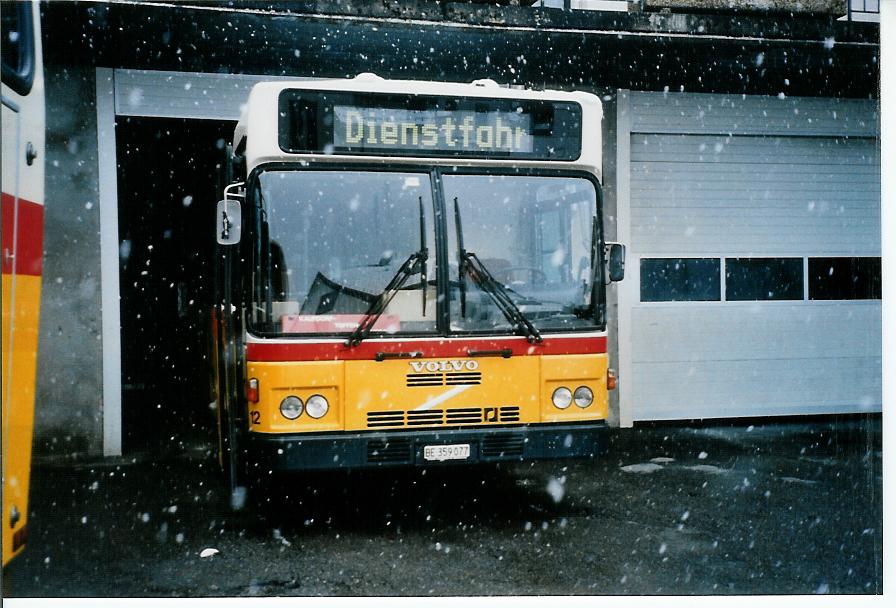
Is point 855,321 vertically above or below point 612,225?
below

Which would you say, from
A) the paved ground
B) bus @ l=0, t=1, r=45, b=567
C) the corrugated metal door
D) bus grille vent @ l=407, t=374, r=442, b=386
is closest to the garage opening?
the paved ground

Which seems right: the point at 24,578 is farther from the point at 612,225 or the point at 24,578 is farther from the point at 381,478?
the point at 612,225

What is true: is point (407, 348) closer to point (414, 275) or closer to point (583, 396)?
point (414, 275)

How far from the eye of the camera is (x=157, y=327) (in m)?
16.6

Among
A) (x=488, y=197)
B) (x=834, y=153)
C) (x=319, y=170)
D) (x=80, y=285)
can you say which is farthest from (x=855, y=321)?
(x=80, y=285)

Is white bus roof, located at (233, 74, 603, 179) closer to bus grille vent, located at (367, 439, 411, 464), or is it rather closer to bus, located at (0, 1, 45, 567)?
bus, located at (0, 1, 45, 567)

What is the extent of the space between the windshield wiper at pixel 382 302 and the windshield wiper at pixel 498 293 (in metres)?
0.38

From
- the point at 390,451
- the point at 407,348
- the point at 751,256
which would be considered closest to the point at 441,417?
the point at 390,451

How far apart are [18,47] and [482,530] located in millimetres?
4393

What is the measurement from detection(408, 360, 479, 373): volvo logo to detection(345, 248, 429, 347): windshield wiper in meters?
0.39

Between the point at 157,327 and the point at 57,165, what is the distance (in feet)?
26.3

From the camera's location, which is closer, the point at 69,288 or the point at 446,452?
the point at 446,452

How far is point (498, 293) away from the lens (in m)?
6.02

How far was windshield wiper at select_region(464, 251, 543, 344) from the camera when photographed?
599 cm
